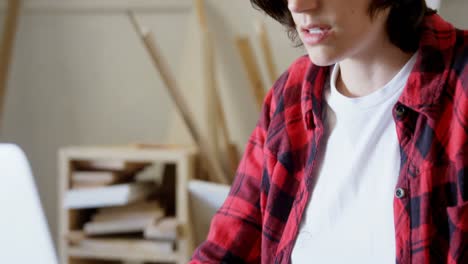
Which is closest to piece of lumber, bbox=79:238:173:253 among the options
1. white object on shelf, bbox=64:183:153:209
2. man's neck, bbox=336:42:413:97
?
white object on shelf, bbox=64:183:153:209

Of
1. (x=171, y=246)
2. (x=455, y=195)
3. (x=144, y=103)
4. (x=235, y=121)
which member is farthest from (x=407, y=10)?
(x=144, y=103)

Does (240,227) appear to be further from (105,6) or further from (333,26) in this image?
(105,6)

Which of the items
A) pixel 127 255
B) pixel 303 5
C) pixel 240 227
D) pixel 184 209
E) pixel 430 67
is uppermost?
pixel 303 5

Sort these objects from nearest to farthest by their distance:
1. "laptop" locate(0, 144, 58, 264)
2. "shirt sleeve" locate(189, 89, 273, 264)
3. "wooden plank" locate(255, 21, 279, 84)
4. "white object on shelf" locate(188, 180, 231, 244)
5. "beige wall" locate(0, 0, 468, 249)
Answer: "laptop" locate(0, 144, 58, 264), "shirt sleeve" locate(189, 89, 273, 264), "white object on shelf" locate(188, 180, 231, 244), "wooden plank" locate(255, 21, 279, 84), "beige wall" locate(0, 0, 468, 249)

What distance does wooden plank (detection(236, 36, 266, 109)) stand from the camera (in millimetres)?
1816

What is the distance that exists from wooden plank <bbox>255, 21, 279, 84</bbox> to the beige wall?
65 millimetres

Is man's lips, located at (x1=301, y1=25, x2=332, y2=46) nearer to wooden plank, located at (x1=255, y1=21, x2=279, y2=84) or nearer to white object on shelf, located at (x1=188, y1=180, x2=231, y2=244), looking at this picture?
white object on shelf, located at (x1=188, y1=180, x2=231, y2=244)

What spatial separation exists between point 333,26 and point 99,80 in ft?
4.59

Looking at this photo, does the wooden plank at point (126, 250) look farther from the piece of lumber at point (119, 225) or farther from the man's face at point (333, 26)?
the man's face at point (333, 26)

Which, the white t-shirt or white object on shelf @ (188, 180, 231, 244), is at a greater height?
the white t-shirt

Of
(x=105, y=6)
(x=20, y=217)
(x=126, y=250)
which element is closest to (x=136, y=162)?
(x=126, y=250)

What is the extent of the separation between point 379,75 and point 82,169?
1137 millimetres

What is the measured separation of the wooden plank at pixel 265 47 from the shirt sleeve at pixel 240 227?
809mm

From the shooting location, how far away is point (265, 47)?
1.79 metres
